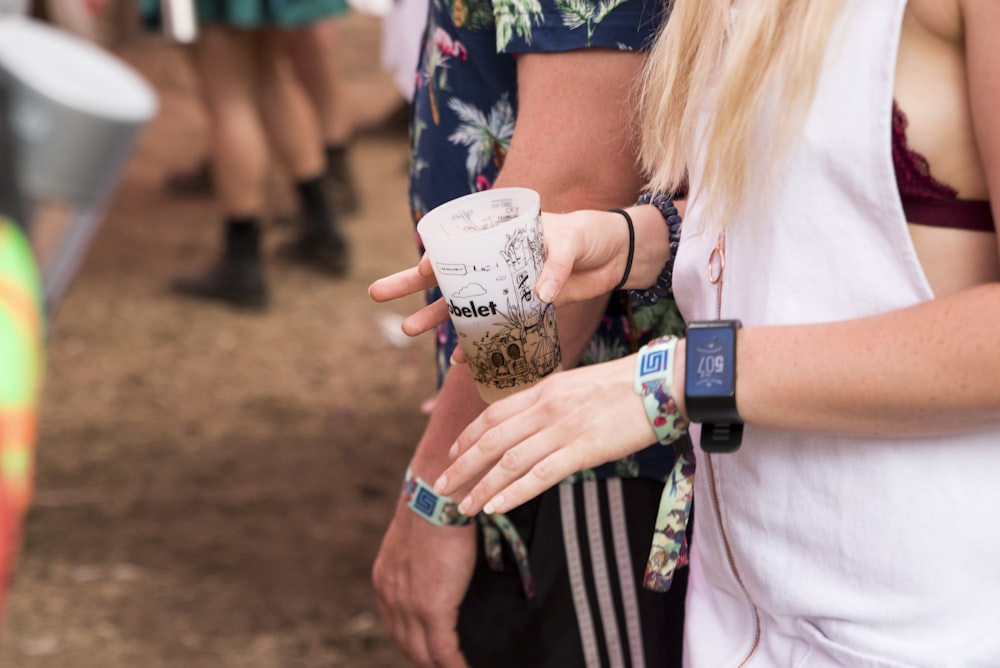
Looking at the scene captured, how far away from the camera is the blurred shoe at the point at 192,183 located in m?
5.57

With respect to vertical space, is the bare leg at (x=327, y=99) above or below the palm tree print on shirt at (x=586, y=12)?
below

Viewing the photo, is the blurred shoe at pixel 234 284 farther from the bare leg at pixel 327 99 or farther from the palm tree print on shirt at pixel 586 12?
the palm tree print on shirt at pixel 586 12

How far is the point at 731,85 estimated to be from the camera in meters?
0.94

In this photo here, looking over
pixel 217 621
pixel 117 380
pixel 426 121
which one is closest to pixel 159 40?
pixel 117 380

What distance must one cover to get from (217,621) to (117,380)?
4.64 ft

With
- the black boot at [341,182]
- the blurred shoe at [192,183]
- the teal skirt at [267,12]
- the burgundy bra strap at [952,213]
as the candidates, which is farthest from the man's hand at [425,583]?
the blurred shoe at [192,183]

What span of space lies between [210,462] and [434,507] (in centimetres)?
219

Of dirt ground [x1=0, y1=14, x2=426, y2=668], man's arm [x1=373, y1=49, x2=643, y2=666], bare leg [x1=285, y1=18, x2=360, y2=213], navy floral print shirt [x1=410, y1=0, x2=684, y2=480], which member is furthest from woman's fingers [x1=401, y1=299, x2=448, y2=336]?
bare leg [x1=285, y1=18, x2=360, y2=213]

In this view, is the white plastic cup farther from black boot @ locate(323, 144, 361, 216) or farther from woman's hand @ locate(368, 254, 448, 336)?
black boot @ locate(323, 144, 361, 216)

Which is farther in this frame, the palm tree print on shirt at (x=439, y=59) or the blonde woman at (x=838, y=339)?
the palm tree print on shirt at (x=439, y=59)

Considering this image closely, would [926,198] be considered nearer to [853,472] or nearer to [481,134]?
[853,472]

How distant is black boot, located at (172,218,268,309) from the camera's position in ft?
14.0

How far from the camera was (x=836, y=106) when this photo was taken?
89cm

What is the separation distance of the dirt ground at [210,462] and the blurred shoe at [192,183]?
31 centimetres
